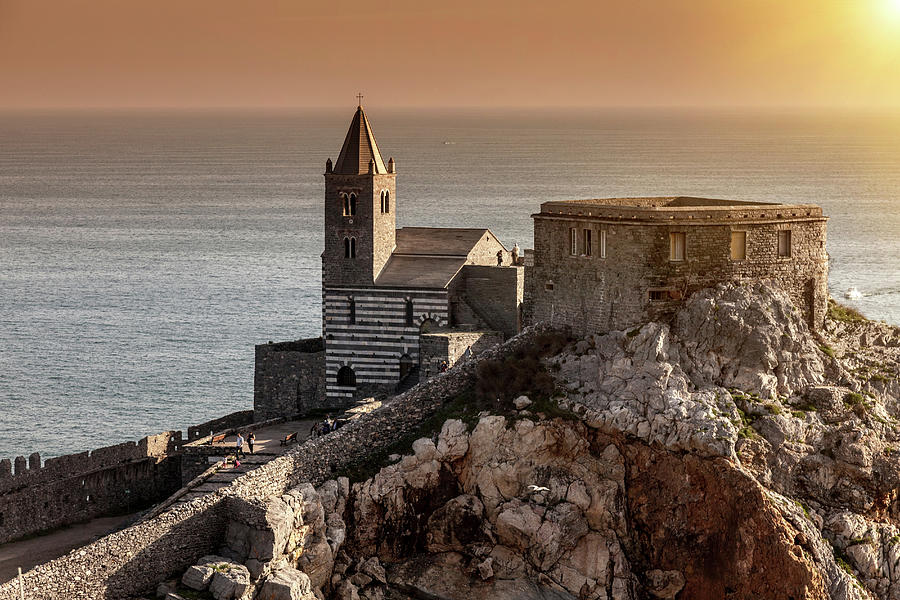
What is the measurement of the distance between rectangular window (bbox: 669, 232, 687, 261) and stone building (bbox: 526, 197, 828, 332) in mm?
29

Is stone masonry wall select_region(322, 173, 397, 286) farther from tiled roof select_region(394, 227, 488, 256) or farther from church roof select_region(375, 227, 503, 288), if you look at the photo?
tiled roof select_region(394, 227, 488, 256)

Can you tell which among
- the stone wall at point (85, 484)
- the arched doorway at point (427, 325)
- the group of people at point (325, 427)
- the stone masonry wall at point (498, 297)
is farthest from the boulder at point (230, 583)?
the stone masonry wall at point (498, 297)

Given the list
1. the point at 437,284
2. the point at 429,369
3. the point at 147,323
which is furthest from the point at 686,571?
the point at 147,323

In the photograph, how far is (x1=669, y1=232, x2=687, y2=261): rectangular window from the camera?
47500 millimetres

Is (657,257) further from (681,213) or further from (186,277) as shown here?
(186,277)

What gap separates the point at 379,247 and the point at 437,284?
276 centimetres

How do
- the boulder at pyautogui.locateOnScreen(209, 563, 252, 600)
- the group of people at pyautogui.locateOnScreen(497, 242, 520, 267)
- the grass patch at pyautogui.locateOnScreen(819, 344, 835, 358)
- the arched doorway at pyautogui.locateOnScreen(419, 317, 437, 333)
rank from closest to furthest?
the boulder at pyautogui.locateOnScreen(209, 563, 252, 600)
the grass patch at pyautogui.locateOnScreen(819, 344, 835, 358)
the arched doorway at pyautogui.locateOnScreen(419, 317, 437, 333)
the group of people at pyautogui.locateOnScreen(497, 242, 520, 267)

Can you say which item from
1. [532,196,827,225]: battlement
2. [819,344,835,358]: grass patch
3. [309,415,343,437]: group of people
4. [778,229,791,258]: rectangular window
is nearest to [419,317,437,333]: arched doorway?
[309,415,343,437]: group of people

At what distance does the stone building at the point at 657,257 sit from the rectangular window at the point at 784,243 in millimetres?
30

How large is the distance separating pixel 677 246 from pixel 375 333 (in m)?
15.3

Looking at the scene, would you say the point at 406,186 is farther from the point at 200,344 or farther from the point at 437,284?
the point at 437,284

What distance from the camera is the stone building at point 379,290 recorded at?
59.3m

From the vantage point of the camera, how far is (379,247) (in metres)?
60.5

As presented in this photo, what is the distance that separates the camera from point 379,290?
59.7m
